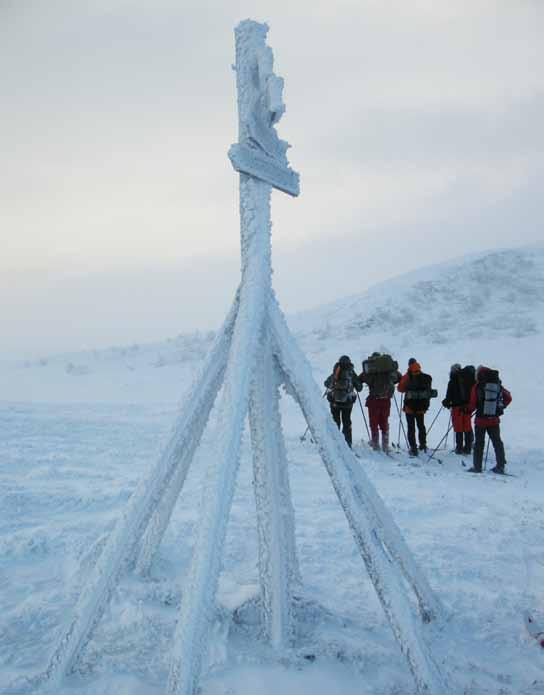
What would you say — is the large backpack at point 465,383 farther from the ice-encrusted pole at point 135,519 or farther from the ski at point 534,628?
the ice-encrusted pole at point 135,519

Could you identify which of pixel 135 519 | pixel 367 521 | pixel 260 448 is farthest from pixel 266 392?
pixel 135 519

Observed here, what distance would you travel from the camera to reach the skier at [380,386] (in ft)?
28.4

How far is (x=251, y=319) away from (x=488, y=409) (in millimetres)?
5496

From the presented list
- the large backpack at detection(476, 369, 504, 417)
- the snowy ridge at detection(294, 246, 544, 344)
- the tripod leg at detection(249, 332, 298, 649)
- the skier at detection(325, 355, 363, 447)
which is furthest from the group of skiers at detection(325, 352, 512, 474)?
the snowy ridge at detection(294, 246, 544, 344)

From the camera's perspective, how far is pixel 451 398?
8852 mm

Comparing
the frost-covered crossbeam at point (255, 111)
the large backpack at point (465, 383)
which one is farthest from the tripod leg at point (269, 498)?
the large backpack at point (465, 383)

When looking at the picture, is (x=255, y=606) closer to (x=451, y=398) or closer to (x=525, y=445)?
(x=451, y=398)

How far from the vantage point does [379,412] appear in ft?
28.7

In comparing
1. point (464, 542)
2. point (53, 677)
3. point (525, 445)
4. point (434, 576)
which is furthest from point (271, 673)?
point (525, 445)

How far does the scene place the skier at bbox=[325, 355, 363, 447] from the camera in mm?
8500

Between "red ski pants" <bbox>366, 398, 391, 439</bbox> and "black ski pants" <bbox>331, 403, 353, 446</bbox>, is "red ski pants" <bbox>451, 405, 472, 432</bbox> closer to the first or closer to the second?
"red ski pants" <bbox>366, 398, 391, 439</bbox>

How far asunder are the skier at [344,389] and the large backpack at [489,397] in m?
1.94

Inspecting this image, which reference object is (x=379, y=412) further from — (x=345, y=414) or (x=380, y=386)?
(x=345, y=414)

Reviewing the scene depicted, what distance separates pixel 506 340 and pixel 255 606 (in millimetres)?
17560
